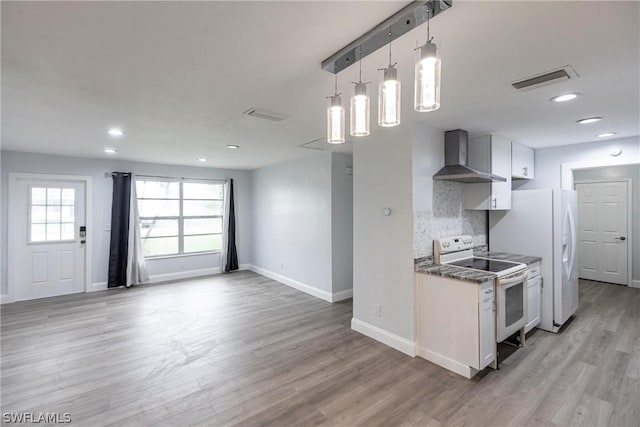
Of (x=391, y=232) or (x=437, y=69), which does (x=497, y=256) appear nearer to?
(x=391, y=232)

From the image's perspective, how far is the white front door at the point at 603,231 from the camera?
530 cm

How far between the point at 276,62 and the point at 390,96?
2.81 ft

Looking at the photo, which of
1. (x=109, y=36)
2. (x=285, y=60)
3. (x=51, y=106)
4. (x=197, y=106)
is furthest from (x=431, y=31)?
(x=51, y=106)

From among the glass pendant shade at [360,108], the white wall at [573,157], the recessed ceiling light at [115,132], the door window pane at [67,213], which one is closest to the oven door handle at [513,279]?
the glass pendant shade at [360,108]

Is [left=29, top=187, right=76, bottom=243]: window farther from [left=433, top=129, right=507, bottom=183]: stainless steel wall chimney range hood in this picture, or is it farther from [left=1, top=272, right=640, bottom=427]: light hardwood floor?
[left=433, top=129, right=507, bottom=183]: stainless steel wall chimney range hood

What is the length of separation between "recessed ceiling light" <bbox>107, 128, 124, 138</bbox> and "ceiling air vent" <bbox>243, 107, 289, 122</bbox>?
1.78 meters

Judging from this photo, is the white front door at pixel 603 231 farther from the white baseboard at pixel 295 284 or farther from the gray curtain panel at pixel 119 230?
the gray curtain panel at pixel 119 230

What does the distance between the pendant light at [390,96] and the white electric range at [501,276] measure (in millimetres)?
2106

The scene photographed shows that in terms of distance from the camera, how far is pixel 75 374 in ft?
8.97

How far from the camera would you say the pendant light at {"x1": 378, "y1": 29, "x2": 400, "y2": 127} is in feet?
4.47

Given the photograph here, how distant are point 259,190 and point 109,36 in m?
5.44

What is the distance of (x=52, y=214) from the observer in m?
5.23

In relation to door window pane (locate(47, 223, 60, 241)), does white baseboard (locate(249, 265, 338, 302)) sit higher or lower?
lower

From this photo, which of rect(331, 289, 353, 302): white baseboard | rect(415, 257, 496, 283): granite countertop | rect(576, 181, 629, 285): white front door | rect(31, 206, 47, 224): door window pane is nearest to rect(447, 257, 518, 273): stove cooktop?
rect(415, 257, 496, 283): granite countertop
